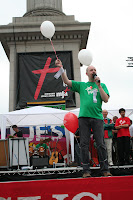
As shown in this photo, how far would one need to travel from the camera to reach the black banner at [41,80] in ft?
50.8

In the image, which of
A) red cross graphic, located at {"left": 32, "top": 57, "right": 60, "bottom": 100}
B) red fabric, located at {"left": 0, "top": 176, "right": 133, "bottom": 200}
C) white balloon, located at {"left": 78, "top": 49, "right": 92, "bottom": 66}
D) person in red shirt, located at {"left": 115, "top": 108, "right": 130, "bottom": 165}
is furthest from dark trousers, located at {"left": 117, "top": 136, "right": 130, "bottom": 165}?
red cross graphic, located at {"left": 32, "top": 57, "right": 60, "bottom": 100}

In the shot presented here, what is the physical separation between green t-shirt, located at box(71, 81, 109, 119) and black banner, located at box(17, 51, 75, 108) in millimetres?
10846

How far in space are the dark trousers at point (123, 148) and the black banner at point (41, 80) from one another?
7.97 m

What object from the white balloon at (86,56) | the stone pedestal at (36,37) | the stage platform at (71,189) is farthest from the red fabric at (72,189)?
the stone pedestal at (36,37)

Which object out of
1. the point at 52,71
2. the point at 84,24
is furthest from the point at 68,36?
the point at 52,71

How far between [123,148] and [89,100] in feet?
12.1

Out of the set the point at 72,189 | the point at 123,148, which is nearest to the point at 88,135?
the point at 72,189

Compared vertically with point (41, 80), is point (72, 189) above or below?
below

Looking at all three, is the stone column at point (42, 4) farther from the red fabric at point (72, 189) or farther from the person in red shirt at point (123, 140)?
the red fabric at point (72, 189)

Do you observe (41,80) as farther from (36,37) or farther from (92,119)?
(92,119)

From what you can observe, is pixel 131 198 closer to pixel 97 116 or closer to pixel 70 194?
pixel 70 194

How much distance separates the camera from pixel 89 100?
4.29m

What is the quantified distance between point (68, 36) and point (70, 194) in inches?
575

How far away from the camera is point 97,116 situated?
4.28m
